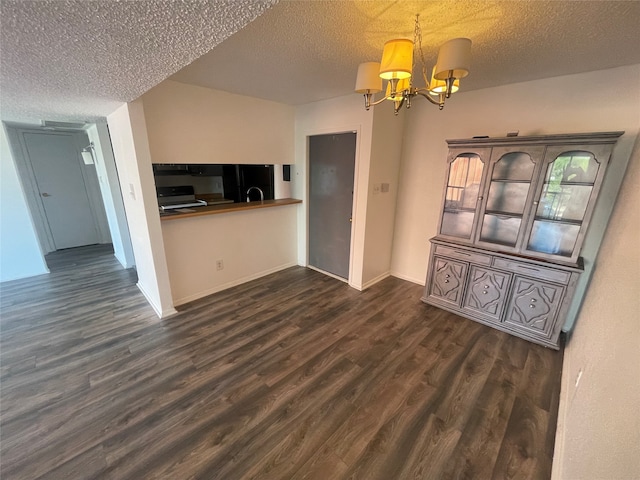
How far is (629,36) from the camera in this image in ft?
5.13

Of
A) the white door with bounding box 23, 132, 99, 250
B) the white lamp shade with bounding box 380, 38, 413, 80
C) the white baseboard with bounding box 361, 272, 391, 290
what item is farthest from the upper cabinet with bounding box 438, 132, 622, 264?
the white door with bounding box 23, 132, 99, 250

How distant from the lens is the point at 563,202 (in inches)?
88.7

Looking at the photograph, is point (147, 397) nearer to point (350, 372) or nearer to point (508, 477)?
point (350, 372)

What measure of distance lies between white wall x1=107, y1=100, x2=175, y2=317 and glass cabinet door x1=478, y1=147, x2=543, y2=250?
3.20 meters

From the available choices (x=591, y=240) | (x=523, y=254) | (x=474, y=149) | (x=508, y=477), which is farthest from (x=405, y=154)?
(x=508, y=477)

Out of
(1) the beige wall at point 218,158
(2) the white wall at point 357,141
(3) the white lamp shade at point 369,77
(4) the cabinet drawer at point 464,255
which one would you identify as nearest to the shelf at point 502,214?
(4) the cabinet drawer at point 464,255

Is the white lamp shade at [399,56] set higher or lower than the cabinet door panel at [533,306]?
higher

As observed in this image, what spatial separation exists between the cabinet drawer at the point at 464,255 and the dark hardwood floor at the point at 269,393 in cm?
65

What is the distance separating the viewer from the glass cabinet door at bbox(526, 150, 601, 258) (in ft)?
6.91

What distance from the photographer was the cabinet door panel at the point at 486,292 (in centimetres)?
250

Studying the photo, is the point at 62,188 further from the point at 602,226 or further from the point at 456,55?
the point at 602,226

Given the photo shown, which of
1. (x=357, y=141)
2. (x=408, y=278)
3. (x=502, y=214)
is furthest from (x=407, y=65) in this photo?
(x=408, y=278)

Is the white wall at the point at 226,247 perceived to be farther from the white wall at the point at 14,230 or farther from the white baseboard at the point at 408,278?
the white wall at the point at 14,230

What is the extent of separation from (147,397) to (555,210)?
3.59 meters
